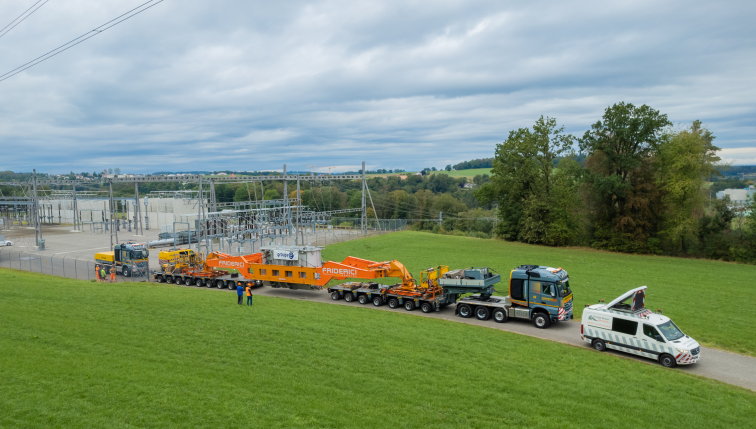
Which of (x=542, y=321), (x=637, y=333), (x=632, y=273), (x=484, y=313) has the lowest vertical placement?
(x=632, y=273)

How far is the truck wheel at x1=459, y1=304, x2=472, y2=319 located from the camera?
66.2ft

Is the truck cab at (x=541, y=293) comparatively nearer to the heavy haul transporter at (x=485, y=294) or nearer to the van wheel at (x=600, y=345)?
the heavy haul transporter at (x=485, y=294)

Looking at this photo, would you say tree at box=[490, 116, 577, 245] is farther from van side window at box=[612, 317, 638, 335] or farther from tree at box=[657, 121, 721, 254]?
van side window at box=[612, 317, 638, 335]

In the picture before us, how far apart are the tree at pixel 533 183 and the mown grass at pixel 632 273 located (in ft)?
7.94

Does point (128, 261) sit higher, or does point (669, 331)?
point (128, 261)

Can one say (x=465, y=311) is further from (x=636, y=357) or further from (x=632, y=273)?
(x=632, y=273)

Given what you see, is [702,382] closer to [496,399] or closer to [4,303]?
[496,399]

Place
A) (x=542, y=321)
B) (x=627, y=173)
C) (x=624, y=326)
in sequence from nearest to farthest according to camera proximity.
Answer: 1. (x=624, y=326)
2. (x=542, y=321)
3. (x=627, y=173)

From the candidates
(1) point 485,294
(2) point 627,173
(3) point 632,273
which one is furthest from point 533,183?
(1) point 485,294

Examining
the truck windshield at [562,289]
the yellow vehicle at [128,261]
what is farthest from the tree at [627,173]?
the yellow vehicle at [128,261]

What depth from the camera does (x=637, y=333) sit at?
49.6ft

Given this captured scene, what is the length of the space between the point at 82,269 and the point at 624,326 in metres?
38.0

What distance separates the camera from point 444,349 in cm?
1467

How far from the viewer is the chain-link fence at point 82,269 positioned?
30.8m
